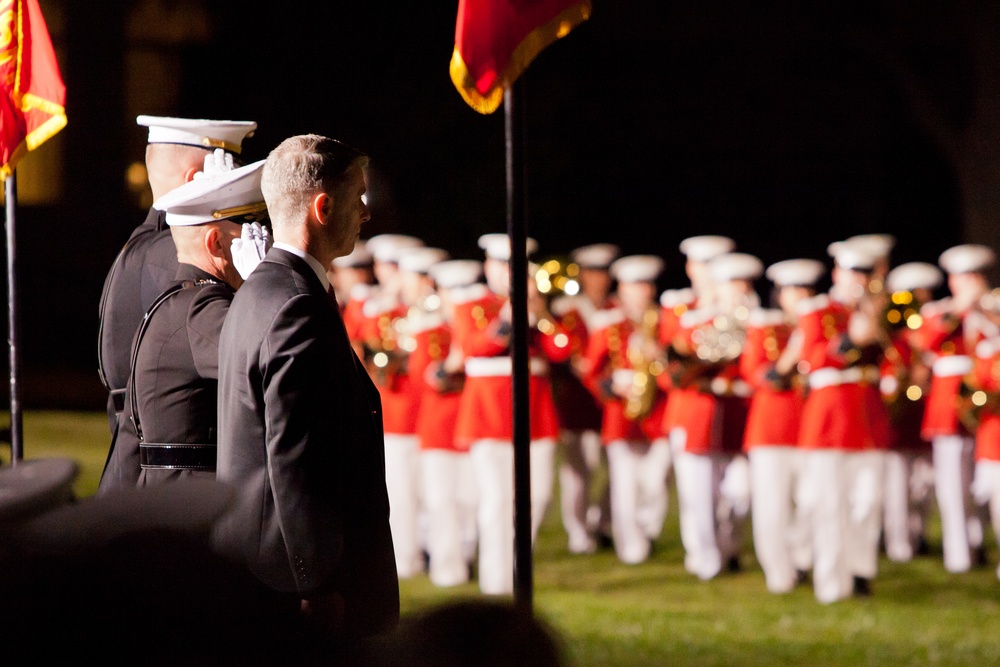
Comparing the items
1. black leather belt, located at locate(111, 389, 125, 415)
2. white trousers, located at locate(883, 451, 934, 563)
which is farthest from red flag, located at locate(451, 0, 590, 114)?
white trousers, located at locate(883, 451, 934, 563)

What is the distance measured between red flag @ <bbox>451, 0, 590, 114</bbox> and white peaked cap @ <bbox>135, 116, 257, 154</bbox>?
684 mm

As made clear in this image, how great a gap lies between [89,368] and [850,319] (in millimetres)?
15288

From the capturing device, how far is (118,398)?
3.62 meters

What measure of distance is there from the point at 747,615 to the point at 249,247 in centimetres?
445

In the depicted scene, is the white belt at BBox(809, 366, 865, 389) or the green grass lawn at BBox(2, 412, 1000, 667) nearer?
the green grass lawn at BBox(2, 412, 1000, 667)

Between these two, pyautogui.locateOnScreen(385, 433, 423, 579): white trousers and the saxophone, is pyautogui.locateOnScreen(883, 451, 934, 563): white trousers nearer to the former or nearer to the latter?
the saxophone

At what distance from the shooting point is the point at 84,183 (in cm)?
2111

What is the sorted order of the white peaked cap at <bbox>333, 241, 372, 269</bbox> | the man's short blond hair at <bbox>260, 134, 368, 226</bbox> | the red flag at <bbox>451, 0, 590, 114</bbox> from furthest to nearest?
1. the white peaked cap at <bbox>333, 241, 372, 269</bbox>
2. the red flag at <bbox>451, 0, 590, 114</bbox>
3. the man's short blond hair at <bbox>260, 134, 368, 226</bbox>

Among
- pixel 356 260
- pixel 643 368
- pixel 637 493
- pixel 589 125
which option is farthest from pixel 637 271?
pixel 589 125

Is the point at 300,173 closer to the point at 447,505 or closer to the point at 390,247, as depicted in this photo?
the point at 447,505

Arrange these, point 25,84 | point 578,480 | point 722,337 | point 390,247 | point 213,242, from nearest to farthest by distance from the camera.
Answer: point 213,242 < point 25,84 < point 722,337 < point 390,247 < point 578,480

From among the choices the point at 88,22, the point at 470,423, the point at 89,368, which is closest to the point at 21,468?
the point at 470,423

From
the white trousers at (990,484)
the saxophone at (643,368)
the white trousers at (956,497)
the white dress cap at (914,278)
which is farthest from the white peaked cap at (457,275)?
the white trousers at (990,484)

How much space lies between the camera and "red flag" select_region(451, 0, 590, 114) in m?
3.30
